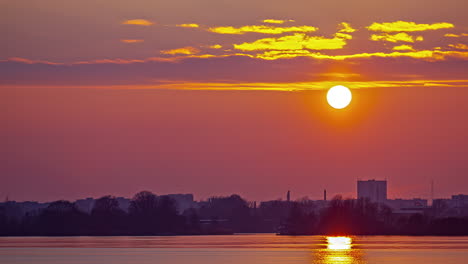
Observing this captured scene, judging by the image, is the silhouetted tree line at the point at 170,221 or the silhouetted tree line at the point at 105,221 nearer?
the silhouetted tree line at the point at 170,221

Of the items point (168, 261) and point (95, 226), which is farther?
point (95, 226)

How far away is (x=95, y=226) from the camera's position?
170250 mm

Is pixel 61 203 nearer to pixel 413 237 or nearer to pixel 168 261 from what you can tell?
pixel 413 237

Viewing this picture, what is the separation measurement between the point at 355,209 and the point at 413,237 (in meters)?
14.2

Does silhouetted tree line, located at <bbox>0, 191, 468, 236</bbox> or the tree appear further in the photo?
the tree

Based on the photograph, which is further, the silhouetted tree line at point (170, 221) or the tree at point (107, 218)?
the tree at point (107, 218)

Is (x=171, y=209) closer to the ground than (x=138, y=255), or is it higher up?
higher up

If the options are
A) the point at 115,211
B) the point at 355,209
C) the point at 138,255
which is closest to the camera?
the point at 138,255

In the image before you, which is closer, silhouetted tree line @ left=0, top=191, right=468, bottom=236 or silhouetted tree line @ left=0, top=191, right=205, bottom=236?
silhouetted tree line @ left=0, top=191, right=468, bottom=236

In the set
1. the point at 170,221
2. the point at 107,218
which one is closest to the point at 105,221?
the point at 107,218

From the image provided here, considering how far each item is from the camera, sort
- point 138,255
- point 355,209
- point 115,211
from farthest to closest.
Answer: point 115,211 < point 355,209 < point 138,255

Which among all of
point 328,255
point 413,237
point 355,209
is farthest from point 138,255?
point 413,237

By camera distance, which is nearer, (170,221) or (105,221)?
(105,221)

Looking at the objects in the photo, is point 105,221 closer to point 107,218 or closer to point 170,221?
point 107,218
